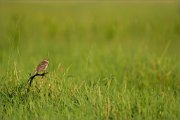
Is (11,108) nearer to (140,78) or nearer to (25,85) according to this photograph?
(25,85)

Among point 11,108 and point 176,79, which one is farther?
point 176,79

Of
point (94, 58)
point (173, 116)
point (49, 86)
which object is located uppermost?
point (94, 58)

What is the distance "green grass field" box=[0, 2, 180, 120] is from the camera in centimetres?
436

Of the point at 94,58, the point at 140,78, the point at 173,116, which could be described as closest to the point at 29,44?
the point at 94,58

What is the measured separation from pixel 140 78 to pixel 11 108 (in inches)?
111

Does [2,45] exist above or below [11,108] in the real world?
above

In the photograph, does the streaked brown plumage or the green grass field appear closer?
the green grass field

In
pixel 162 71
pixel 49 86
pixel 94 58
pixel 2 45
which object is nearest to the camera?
pixel 49 86

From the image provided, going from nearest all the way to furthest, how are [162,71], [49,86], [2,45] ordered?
1. [49,86]
2. [162,71]
3. [2,45]

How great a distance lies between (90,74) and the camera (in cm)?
700

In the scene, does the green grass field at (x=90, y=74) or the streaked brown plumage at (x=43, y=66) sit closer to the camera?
the green grass field at (x=90, y=74)

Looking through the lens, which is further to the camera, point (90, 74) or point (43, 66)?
point (90, 74)

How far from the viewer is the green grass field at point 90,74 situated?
4363mm

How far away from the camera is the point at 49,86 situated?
4590mm
